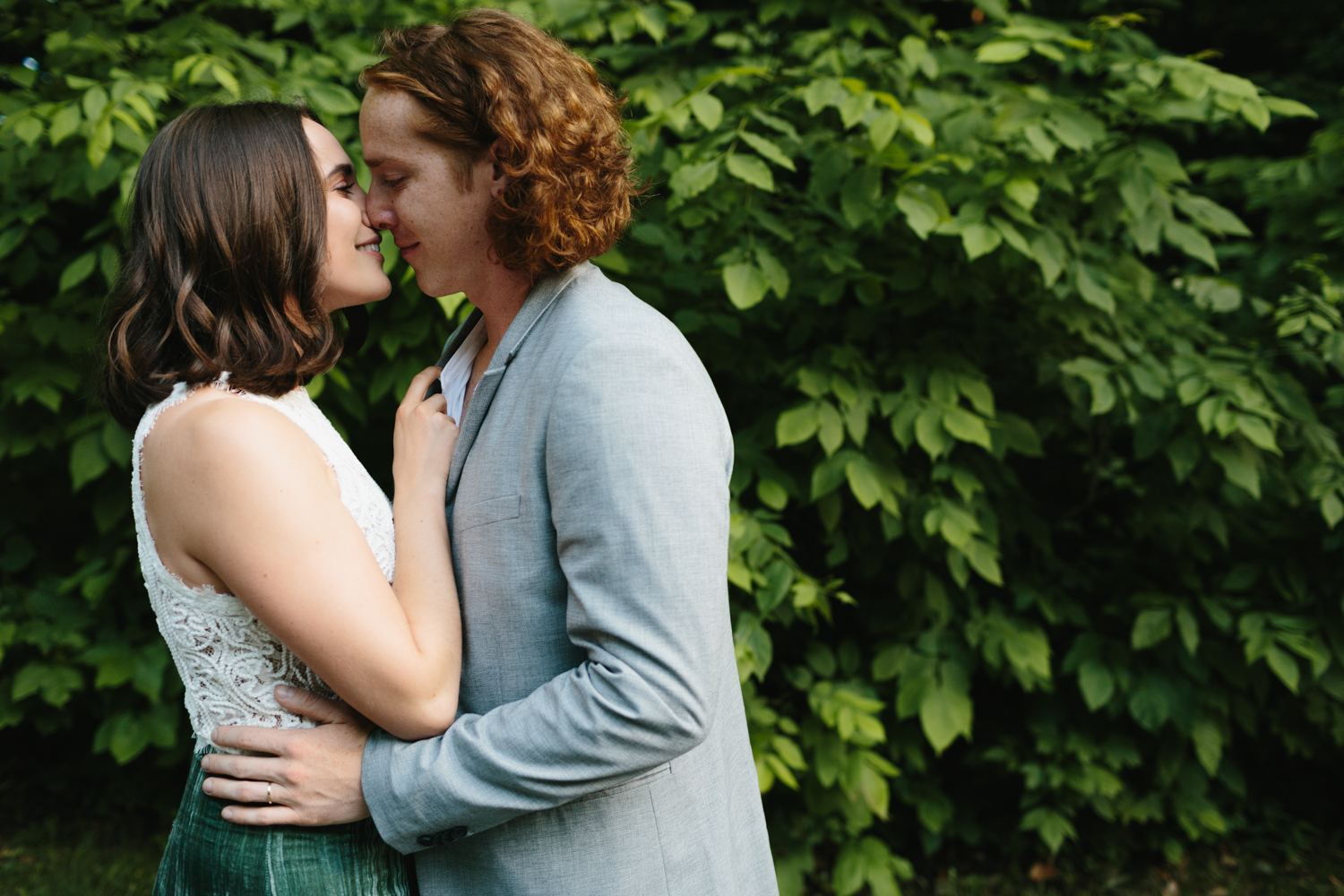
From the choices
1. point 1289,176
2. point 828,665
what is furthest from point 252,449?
point 1289,176

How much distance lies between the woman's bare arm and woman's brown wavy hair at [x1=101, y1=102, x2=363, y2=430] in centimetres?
12

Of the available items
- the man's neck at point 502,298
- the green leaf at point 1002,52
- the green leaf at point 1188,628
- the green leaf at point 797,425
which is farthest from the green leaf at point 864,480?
the man's neck at point 502,298

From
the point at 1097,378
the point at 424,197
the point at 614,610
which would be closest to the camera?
the point at 614,610

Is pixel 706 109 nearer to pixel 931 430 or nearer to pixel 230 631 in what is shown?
pixel 931 430

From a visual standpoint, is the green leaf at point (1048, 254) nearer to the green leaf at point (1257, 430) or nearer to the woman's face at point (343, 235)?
the green leaf at point (1257, 430)

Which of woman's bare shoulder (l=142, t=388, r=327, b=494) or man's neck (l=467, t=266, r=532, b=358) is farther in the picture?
man's neck (l=467, t=266, r=532, b=358)

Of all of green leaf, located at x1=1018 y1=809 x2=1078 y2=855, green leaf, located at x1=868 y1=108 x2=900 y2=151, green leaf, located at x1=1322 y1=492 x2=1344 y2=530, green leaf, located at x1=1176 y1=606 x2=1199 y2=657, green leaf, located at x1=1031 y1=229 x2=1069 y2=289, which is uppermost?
green leaf, located at x1=868 y1=108 x2=900 y2=151

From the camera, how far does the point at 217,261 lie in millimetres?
1473

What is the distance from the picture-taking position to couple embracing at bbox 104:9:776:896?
4.03 ft

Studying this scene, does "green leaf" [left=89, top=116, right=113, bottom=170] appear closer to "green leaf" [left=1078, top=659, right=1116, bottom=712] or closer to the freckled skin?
the freckled skin

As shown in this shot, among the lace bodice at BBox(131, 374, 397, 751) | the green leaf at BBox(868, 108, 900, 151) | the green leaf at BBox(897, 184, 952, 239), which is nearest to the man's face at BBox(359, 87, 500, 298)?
the lace bodice at BBox(131, 374, 397, 751)

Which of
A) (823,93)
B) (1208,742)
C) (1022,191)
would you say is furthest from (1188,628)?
(823,93)

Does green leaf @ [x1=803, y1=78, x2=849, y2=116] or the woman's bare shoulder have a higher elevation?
green leaf @ [x1=803, y1=78, x2=849, y2=116]

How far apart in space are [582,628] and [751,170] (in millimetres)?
1647
